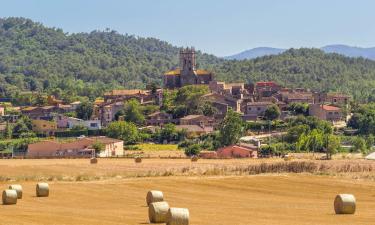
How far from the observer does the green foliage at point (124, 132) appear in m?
101

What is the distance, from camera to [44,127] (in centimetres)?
11950

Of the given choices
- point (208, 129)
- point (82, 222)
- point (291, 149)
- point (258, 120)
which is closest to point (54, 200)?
point (82, 222)

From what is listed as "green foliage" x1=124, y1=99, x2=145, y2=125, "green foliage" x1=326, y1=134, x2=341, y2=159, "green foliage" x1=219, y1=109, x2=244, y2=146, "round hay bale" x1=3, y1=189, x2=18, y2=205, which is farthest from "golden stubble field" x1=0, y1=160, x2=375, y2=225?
"green foliage" x1=124, y1=99, x2=145, y2=125

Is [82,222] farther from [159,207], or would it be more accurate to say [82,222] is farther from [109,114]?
[109,114]

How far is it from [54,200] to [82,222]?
9.60 m

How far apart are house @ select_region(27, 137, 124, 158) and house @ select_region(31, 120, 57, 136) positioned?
28.2 metres

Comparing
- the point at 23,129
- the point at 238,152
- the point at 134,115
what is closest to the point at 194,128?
the point at 134,115

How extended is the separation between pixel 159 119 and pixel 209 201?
8565cm

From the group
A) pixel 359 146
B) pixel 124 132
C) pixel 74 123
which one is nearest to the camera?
pixel 359 146

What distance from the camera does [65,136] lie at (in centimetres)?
11219

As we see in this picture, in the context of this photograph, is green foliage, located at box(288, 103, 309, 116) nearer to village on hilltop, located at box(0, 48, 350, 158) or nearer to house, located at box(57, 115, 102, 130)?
village on hilltop, located at box(0, 48, 350, 158)

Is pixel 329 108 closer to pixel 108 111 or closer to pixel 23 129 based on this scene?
pixel 108 111

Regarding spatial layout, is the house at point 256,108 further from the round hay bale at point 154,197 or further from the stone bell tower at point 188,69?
the round hay bale at point 154,197

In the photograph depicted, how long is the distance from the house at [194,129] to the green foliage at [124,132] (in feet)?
20.3
